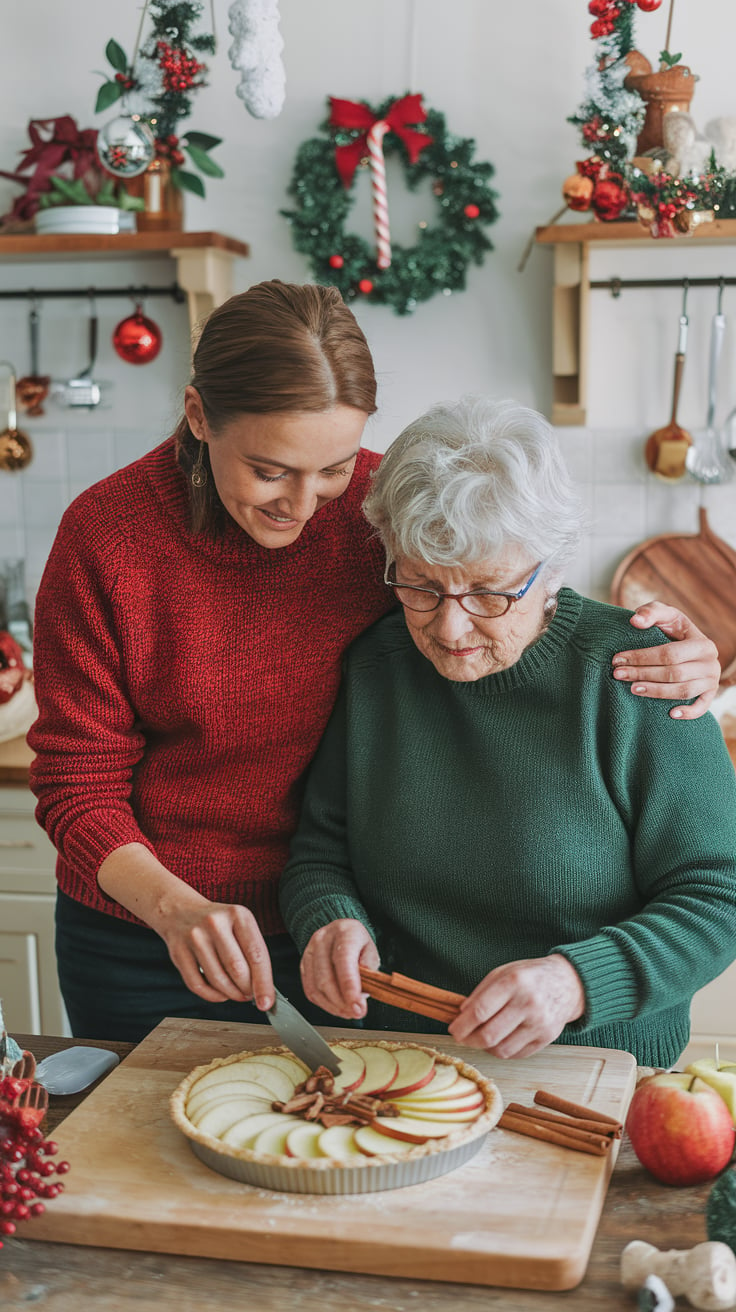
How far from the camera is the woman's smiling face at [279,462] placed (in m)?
1.39

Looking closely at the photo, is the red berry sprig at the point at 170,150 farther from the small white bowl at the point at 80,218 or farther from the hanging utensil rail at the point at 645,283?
the hanging utensil rail at the point at 645,283

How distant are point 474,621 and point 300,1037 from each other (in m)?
0.47

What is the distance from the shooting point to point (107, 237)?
288 cm

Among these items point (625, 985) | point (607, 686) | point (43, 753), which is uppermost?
point (607, 686)

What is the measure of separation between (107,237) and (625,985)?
216cm

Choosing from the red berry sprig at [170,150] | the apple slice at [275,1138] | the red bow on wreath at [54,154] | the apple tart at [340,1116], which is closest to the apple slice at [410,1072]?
the apple tart at [340,1116]

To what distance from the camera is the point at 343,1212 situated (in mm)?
1103

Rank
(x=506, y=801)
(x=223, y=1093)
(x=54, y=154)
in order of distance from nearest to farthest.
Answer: (x=223, y=1093)
(x=506, y=801)
(x=54, y=154)

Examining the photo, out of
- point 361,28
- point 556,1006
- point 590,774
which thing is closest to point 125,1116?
point 556,1006

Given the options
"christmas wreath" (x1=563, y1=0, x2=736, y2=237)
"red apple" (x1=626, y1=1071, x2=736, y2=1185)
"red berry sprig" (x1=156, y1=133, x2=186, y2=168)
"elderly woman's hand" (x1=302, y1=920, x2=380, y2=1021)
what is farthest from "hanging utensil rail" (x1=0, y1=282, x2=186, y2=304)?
"red apple" (x1=626, y1=1071, x2=736, y2=1185)

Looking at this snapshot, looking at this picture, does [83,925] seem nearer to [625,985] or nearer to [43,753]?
[43,753]

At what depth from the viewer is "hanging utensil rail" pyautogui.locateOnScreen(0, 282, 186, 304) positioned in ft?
10.2

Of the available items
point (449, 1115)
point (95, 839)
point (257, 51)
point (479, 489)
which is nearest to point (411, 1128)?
point (449, 1115)

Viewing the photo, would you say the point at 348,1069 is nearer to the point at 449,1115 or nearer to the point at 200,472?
the point at 449,1115
